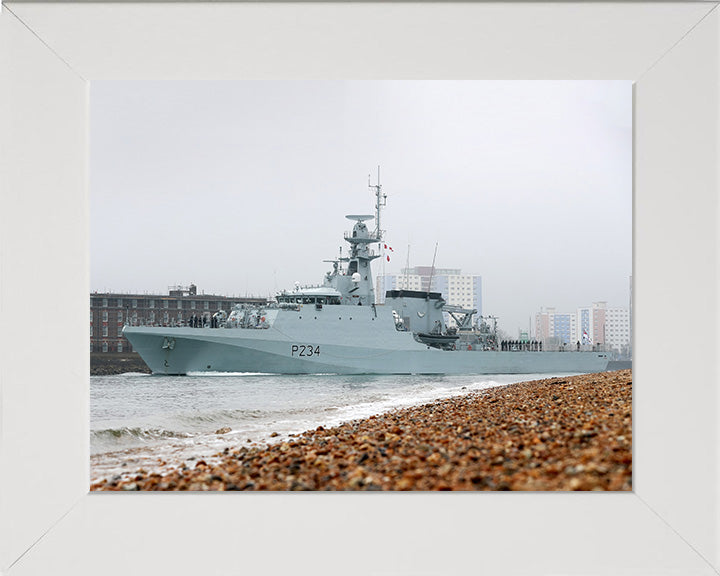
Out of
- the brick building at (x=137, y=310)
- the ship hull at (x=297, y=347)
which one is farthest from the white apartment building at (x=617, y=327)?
the brick building at (x=137, y=310)

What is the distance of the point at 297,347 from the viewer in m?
15.4

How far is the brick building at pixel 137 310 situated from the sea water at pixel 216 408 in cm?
966

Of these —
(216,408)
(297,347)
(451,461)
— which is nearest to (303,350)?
(297,347)

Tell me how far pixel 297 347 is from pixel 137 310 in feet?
46.3

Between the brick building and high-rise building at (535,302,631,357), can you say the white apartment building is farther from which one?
the brick building

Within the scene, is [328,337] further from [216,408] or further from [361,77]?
[361,77]

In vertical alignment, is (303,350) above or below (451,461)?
below

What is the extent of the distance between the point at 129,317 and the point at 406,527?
86.4 ft

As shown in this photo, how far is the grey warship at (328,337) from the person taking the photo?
50.0ft

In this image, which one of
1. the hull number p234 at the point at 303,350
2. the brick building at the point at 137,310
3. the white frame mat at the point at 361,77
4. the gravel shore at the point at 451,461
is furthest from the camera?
the brick building at the point at 137,310

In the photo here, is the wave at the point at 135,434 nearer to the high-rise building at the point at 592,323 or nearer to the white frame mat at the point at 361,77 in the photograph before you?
the white frame mat at the point at 361,77

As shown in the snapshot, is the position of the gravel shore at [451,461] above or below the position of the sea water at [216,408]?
above
